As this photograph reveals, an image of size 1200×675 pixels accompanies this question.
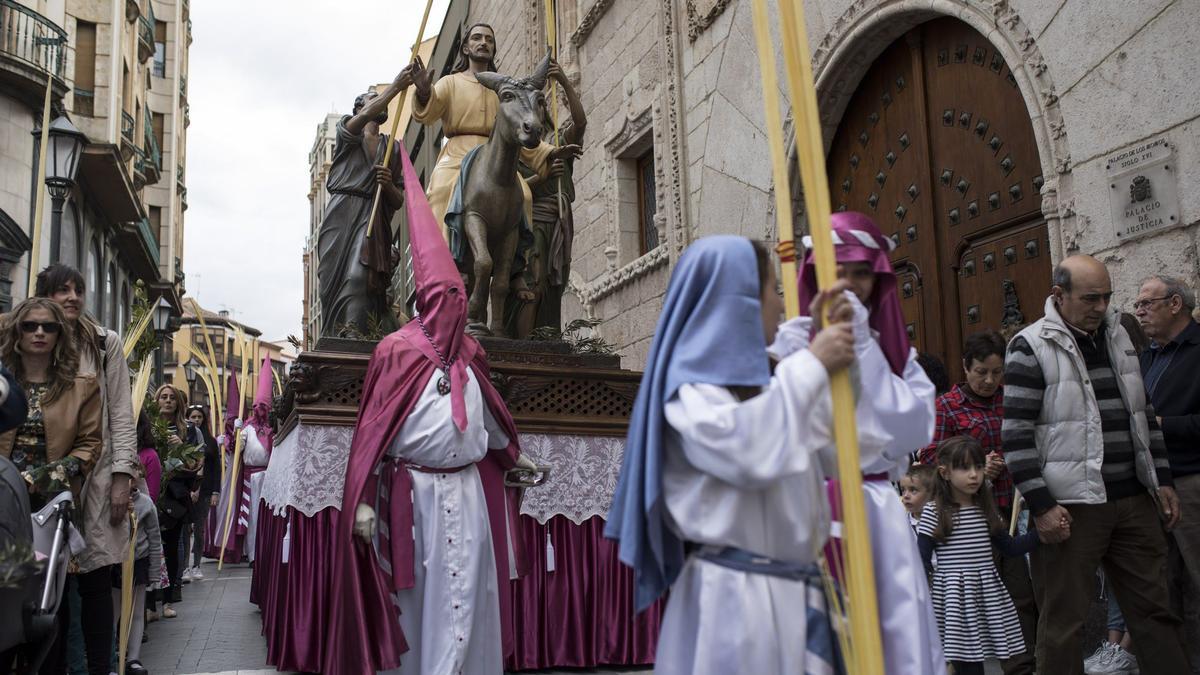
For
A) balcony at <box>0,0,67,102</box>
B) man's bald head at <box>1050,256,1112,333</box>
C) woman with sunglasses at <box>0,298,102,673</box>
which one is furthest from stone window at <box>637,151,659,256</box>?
balcony at <box>0,0,67,102</box>

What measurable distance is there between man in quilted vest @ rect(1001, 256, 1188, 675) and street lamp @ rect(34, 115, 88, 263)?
712 cm

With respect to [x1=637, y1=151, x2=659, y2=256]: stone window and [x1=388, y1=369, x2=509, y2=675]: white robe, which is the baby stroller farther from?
[x1=637, y1=151, x2=659, y2=256]: stone window

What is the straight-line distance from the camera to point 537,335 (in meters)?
6.94

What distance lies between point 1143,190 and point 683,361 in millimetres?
4061

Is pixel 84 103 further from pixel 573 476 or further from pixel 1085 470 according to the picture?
pixel 1085 470

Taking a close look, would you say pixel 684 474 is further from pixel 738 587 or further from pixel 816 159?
pixel 816 159

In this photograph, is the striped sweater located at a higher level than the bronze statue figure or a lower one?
lower

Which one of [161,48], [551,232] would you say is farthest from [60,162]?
[161,48]

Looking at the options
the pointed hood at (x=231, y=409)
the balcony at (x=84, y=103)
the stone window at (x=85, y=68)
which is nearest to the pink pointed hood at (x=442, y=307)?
the pointed hood at (x=231, y=409)

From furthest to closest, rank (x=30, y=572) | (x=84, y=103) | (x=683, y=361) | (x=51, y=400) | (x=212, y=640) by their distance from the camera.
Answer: (x=84, y=103) < (x=212, y=640) < (x=51, y=400) < (x=30, y=572) < (x=683, y=361)

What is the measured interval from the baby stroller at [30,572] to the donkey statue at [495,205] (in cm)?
302

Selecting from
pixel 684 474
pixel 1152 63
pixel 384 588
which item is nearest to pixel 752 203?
pixel 1152 63

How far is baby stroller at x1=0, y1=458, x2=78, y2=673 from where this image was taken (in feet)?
10.1

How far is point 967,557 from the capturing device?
449cm
